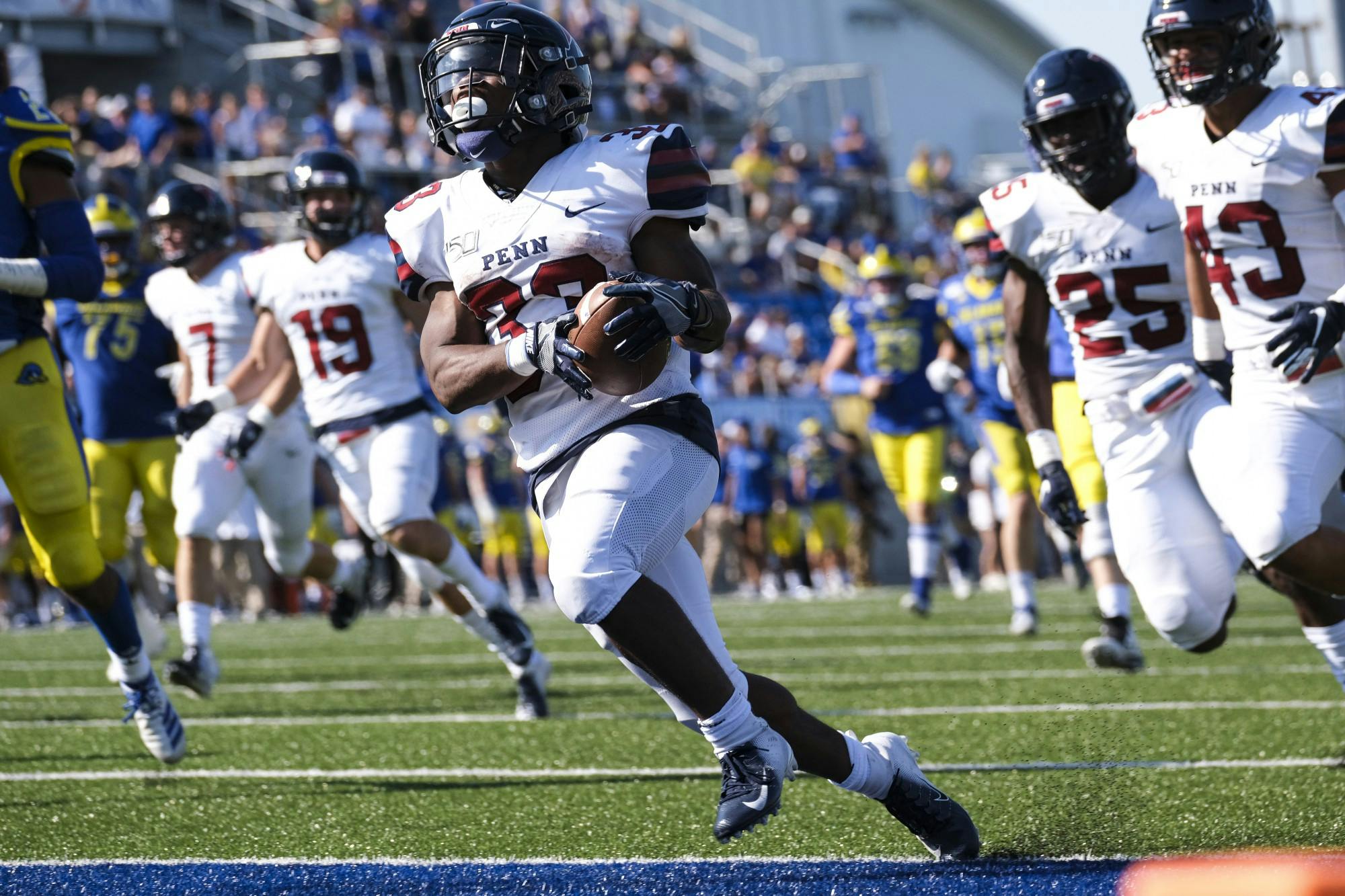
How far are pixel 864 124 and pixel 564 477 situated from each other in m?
22.1

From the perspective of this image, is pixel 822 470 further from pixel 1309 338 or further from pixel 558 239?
pixel 558 239

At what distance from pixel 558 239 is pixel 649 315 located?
0.35 metres

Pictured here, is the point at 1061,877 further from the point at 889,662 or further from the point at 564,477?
the point at 889,662

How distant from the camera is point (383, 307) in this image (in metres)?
6.06

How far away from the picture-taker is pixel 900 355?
934 centimetres

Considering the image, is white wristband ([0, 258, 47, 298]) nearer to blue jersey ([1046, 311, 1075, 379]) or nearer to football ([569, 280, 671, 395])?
football ([569, 280, 671, 395])

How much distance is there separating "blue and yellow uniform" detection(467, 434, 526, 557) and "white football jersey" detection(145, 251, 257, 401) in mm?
8265

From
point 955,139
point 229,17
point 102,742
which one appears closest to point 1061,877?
point 102,742

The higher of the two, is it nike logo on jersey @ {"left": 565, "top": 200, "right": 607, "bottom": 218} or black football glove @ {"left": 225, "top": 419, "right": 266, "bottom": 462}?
nike logo on jersey @ {"left": 565, "top": 200, "right": 607, "bottom": 218}

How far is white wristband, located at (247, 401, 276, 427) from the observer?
605 cm

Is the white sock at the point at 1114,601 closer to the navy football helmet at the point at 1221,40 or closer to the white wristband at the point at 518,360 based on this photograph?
the navy football helmet at the point at 1221,40

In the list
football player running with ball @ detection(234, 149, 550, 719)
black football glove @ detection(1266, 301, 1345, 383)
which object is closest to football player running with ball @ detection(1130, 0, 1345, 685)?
black football glove @ detection(1266, 301, 1345, 383)

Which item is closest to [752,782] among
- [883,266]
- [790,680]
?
[790,680]

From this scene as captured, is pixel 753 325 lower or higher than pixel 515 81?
lower
